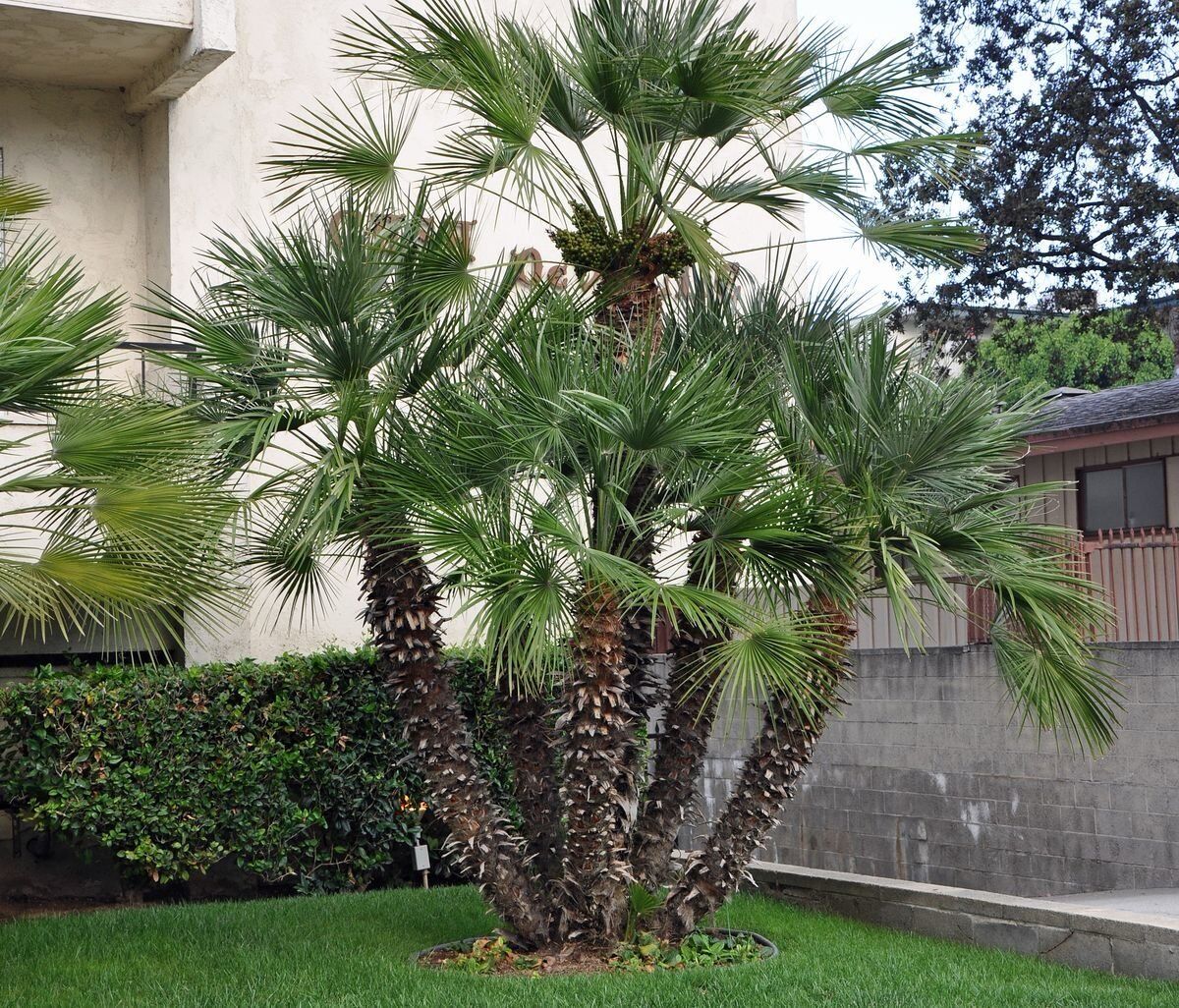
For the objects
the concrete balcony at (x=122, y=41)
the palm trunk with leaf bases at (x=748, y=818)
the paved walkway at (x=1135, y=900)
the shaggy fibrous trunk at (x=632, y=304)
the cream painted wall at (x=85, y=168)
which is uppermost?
the concrete balcony at (x=122, y=41)

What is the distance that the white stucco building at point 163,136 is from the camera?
37.9 feet

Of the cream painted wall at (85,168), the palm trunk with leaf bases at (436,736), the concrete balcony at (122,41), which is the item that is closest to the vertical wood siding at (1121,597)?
the palm trunk with leaf bases at (436,736)

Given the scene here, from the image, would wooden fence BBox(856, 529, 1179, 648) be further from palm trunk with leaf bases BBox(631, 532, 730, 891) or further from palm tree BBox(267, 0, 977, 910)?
palm tree BBox(267, 0, 977, 910)

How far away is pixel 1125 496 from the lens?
14672mm

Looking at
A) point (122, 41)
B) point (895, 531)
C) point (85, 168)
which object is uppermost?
point (122, 41)

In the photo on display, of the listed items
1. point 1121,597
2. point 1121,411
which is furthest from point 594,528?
point 1121,411

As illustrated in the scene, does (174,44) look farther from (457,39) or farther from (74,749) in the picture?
(74,749)

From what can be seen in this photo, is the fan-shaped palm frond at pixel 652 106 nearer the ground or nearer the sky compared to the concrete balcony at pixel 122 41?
nearer the ground

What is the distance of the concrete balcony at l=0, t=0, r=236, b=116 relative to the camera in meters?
10.7

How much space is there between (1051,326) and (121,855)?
2143 cm

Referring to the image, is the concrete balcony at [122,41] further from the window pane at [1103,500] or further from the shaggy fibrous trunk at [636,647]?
the window pane at [1103,500]

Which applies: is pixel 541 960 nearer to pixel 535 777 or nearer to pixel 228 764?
pixel 535 777

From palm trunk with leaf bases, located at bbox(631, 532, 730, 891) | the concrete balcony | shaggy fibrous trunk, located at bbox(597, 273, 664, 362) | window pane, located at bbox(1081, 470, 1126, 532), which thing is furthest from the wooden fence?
the concrete balcony

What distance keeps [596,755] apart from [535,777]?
3.05 ft
